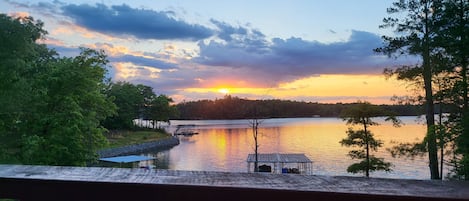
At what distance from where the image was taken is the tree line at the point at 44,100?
38.7 ft

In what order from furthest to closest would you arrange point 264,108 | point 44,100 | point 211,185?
1. point 264,108
2. point 44,100
3. point 211,185

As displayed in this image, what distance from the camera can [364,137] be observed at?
20656 mm

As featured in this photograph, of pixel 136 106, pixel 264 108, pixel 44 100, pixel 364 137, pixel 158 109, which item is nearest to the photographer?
pixel 44 100

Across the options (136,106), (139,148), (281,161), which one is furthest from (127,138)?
(281,161)

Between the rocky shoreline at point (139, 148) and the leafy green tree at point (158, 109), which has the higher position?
the leafy green tree at point (158, 109)

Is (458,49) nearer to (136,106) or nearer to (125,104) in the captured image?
(125,104)

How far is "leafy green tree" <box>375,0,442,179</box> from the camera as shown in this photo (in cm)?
1625

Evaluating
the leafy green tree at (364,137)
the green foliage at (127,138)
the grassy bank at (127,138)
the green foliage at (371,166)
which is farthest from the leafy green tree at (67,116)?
the green foliage at (127,138)

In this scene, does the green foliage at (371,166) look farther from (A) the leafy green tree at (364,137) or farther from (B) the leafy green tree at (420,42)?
(B) the leafy green tree at (420,42)

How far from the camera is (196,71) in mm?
52375

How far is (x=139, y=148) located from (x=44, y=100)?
3413 cm

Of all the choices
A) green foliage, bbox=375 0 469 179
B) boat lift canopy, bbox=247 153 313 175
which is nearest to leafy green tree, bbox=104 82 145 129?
boat lift canopy, bbox=247 153 313 175

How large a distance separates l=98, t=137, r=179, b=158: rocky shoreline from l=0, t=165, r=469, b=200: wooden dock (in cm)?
3692

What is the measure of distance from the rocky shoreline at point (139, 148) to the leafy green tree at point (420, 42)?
27.6m
